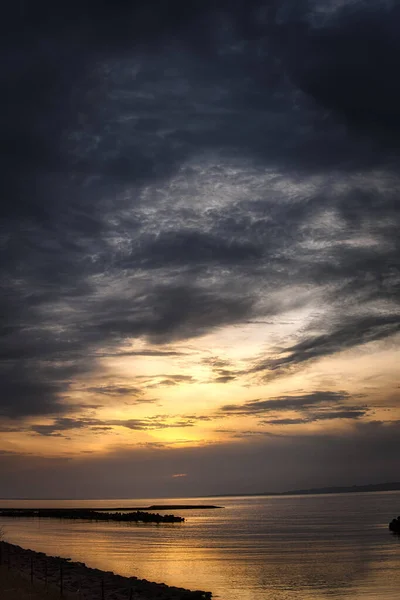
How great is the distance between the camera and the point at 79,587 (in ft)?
137

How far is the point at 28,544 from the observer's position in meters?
84.6

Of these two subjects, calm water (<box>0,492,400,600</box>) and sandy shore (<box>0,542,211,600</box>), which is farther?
calm water (<box>0,492,400,600</box>)

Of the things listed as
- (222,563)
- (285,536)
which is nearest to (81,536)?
(285,536)

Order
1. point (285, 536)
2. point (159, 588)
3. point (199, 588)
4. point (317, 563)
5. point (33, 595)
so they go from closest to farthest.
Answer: point (33, 595), point (159, 588), point (199, 588), point (317, 563), point (285, 536)

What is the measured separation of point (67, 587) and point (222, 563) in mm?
21868

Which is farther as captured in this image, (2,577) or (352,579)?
(352,579)

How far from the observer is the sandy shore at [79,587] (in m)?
37.9

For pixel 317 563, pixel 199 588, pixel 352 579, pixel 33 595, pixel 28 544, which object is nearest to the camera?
pixel 33 595

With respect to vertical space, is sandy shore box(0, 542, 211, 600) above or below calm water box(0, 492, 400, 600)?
above

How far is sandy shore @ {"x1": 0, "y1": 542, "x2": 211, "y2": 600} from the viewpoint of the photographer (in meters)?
37.9

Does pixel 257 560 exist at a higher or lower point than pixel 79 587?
lower

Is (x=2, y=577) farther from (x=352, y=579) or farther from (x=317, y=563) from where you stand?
(x=317, y=563)

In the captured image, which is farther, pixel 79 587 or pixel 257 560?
pixel 257 560

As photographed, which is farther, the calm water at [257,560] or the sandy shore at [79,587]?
the calm water at [257,560]
